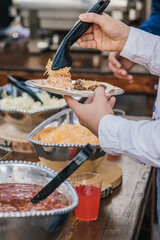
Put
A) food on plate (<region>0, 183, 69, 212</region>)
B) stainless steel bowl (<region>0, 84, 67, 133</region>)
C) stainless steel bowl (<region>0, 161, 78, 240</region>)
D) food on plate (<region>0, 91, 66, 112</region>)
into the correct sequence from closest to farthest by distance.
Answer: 1. stainless steel bowl (<region>0, 161, 78, 240</region>)
2. food on plate (<region>0, 183, 69, 212</region>)
3. stainless steel bowl (<region>0, 84, 67, 133</region>)
4. food on plate (<region>0, 91, 66, 112</region>)

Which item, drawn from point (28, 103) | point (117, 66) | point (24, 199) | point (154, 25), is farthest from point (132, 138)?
point (154, 25)

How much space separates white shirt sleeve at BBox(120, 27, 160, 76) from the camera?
1.68 m

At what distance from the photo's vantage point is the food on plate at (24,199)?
116 centimetres

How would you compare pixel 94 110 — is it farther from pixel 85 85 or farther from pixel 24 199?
pixel 24 199

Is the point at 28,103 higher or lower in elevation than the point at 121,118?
lower

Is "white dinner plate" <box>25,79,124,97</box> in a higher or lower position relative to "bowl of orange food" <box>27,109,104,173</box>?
higher

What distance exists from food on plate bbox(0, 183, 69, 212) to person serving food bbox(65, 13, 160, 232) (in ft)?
0.75

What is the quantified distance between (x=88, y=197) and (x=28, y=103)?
0.88 metres

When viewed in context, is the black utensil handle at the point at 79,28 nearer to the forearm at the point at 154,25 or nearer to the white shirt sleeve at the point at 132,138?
the white shirt sleeve at the point at 132,138

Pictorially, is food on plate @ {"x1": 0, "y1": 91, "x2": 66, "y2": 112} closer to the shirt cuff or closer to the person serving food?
the person serving food

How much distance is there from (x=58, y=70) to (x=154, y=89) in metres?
2.12

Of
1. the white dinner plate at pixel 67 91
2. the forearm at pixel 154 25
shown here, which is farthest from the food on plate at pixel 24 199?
the forearm at pixel 154 25

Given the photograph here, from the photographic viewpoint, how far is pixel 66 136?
70.1 inches

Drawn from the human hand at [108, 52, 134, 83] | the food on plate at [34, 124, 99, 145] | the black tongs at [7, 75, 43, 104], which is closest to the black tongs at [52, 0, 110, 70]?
the food on plate at [34, 124, 99, 145]
